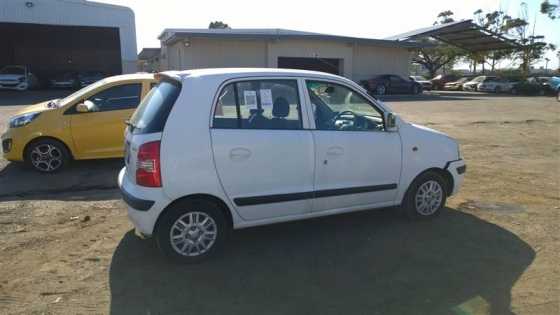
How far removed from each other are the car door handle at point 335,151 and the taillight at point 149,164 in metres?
1.64

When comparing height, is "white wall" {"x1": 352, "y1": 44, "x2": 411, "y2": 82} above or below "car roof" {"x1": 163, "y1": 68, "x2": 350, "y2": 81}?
above

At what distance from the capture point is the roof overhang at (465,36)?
37188 mm

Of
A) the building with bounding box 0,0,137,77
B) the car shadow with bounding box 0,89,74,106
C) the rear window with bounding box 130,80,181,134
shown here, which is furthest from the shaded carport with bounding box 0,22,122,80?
the rear window with bounding box 130,80,181,134

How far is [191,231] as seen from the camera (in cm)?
422

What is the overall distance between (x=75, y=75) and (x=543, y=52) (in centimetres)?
4959

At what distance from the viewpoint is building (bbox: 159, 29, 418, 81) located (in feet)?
96.5

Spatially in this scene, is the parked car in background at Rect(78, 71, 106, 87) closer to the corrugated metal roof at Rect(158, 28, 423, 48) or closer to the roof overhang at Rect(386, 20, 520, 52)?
the corrugated metal roof at Rect(158, 28, 423, 48)

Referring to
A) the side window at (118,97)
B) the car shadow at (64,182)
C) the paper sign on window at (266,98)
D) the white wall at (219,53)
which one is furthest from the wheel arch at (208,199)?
the white wall at (219,53)

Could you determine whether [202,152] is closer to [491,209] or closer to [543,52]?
[491,209]

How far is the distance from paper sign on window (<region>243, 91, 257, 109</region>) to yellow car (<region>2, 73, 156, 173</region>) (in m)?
3.87

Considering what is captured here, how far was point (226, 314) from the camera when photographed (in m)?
3.47

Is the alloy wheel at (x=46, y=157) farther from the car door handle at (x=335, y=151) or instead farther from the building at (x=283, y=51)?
the building at (x=283, y=51)

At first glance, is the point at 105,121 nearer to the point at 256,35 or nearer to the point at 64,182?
the point at 64,182

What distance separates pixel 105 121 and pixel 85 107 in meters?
0.36
